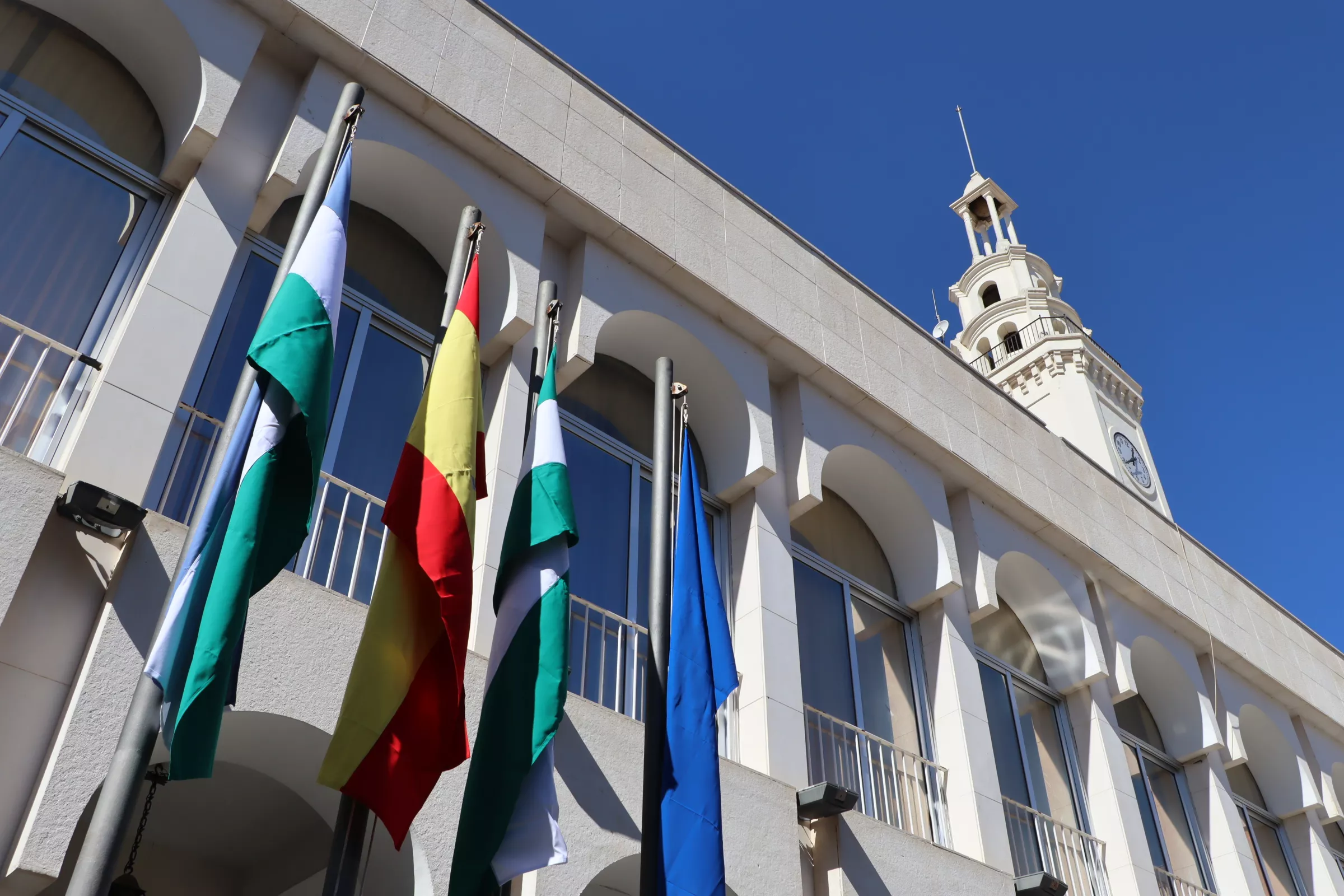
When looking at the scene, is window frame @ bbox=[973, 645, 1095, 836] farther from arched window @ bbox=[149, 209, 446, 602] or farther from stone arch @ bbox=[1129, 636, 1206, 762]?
arched window @ bbox=[149, 209, 446, 602]

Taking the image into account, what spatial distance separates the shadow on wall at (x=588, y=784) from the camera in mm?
6895

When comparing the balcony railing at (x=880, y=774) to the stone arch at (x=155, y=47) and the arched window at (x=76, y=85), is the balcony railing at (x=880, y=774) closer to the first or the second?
the stone arch at (x=155, y=47)

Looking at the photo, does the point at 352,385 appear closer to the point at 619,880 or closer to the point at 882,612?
the point at 619,880

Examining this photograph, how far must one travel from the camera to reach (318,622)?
6270mm

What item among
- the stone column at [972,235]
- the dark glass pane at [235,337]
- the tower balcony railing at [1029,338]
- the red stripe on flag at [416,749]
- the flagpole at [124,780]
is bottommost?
the flagpole at [124,780]

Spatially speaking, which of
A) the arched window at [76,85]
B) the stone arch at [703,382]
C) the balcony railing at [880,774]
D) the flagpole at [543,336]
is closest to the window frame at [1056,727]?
the balcony railing at [880,774]

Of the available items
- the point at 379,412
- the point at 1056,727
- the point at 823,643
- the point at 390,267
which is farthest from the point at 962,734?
the point at 390,267

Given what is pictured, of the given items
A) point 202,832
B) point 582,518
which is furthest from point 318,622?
point 582,518

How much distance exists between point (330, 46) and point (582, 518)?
389cm

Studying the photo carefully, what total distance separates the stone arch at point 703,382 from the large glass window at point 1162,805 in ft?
18.3

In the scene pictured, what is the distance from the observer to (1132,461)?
80.1 ft

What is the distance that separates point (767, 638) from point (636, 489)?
1651mm

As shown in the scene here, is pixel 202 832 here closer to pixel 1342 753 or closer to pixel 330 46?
pixel 330 46

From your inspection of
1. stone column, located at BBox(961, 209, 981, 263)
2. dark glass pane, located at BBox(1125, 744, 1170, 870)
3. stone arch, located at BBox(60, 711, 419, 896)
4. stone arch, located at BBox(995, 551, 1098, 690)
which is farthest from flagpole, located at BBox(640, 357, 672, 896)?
stone column, located at BBox(961, 209, 981, 263)
